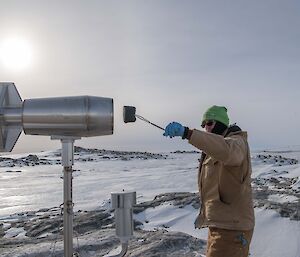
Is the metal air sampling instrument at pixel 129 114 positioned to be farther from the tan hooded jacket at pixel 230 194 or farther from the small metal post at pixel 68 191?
the tan hooded jacket at pixel 230 194

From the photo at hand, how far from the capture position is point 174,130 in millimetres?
2104

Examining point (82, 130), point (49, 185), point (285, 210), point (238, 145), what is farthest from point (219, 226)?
point (49, 185)

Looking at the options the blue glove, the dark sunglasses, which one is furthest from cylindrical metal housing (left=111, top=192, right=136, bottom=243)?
the dark sunglasses

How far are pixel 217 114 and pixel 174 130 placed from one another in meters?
0.87

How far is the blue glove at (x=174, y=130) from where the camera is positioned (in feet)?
6.89

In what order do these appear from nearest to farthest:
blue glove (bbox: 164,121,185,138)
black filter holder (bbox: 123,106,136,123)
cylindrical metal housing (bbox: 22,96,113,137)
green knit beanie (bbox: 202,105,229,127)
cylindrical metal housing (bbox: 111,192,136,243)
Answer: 1. cylindrical metal housing (bbox: 22,96,113,137)
2. black filter holder (bbox: 123,106,136,123)
3. cylindrical metal housing (bbox: 111,192,136,243)
4. blue glove (bbox: 164,121,185,138)
5. green knit beanie (bbox: 202,105,229,127)

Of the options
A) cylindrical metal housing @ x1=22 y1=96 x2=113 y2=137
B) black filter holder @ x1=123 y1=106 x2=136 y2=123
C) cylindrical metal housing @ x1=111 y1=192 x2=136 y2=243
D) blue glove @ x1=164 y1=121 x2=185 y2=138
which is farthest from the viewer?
blue glove @ x1=164 y1=121 x2=185 y2=138

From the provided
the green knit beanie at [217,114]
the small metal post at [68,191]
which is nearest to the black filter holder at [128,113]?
the small metal post at [68,191]

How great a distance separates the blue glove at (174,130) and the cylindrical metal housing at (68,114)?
0.51 meters

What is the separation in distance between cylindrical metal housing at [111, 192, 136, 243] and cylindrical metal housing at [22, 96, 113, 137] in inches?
17.3

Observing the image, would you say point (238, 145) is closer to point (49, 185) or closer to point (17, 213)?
point (17, 213)

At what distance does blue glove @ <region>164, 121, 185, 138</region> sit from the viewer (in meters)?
2.10

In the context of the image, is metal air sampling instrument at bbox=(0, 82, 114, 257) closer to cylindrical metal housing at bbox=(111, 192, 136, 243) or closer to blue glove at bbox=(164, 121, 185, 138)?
cylindrical metal housing at bbox=(111, 192, 136, 243)

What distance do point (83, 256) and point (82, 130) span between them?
3273 millimetres
